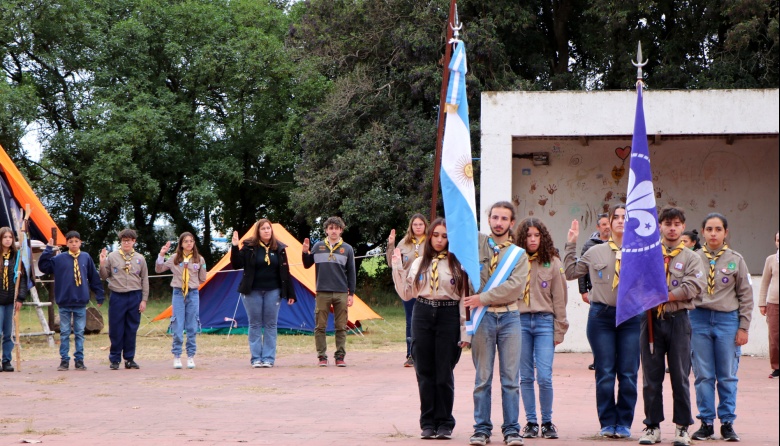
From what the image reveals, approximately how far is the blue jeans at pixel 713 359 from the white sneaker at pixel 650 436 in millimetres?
521

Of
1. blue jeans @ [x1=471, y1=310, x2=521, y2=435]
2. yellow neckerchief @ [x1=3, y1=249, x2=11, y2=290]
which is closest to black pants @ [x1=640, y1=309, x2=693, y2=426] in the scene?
blue jeans @ [x1=471, y1=310, x2=521, y2=435]

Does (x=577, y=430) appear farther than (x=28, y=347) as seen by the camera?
No

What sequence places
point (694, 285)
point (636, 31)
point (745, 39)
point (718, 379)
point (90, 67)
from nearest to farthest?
point (694, 285) < point (718, 379) < point (745, 39) < point (636, 31) < point (90, 67)

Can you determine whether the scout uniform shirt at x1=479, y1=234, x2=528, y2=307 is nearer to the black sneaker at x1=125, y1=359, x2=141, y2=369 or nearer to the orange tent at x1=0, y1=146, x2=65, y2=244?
the black sneaker at x1=125, y1=359, x2=141, y2=369

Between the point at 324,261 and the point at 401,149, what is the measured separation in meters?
14.1

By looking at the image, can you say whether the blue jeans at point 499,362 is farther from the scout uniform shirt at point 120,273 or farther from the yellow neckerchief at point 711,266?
the scout uniform shirt at point 120,273

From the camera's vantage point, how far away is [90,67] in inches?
1236

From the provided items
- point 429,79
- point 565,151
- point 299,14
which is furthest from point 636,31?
point 299,14

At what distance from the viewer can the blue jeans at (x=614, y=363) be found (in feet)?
25.6

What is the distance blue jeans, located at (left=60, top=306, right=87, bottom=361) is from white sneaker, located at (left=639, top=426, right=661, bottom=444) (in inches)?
322

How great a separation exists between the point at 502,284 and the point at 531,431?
4.10 feet

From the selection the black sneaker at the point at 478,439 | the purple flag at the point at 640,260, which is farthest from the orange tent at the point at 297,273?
the purple flag at the point at 640,260

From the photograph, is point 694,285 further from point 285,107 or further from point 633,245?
point 285,107

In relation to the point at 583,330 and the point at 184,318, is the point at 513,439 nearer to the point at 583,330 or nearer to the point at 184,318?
the point at 184,318
